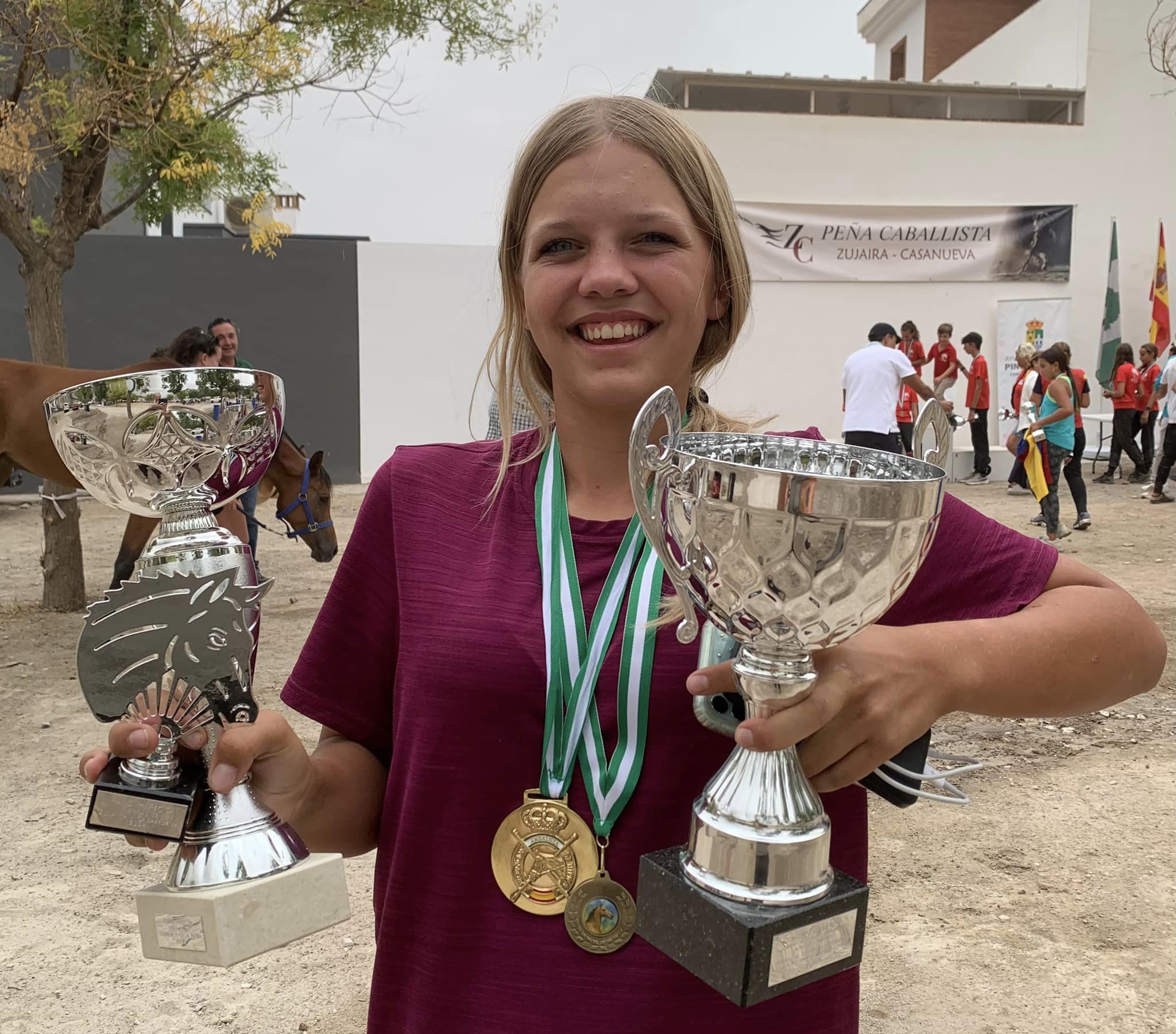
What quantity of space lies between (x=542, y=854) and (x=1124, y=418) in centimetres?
1373

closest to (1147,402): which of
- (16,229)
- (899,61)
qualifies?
(899,61)

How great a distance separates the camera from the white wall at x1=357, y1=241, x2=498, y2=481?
12773 mm

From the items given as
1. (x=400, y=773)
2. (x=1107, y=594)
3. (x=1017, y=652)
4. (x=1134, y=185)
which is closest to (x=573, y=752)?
(x=400, y=773)

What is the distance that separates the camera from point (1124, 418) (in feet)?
41.5

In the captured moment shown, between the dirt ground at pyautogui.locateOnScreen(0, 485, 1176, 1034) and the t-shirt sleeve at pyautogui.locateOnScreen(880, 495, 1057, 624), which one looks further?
the dirt ground at pyautogui.locateOnScreen(0, 485, 1176, 1034)

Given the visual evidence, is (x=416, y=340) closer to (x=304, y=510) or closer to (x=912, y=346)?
(x=912, y=346)

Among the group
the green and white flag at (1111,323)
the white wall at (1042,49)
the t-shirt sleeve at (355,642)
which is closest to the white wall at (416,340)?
the green and white flag at (1111,323)

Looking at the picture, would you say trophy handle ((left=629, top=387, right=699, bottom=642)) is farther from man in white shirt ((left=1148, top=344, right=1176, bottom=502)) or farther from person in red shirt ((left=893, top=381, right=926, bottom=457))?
person in red shirt ((left=893, top=381, right=926, bottom=457))

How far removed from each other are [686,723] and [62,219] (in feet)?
21.4

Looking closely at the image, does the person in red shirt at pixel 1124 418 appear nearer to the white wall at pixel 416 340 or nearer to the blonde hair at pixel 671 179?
the white wall at pixel 416 340

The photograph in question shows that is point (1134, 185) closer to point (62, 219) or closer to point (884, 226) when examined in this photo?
point (884, 226)

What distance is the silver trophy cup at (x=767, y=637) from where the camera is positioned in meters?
0.78

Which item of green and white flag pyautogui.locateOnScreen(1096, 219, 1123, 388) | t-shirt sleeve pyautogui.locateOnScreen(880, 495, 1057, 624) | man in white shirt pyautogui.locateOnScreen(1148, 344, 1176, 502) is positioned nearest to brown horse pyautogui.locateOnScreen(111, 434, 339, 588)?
t-shirt sleeve pyautogui.locateOnScreen(880, 495, 1057, 624)

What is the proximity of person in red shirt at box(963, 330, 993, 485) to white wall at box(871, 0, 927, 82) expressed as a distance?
8.56 meters
